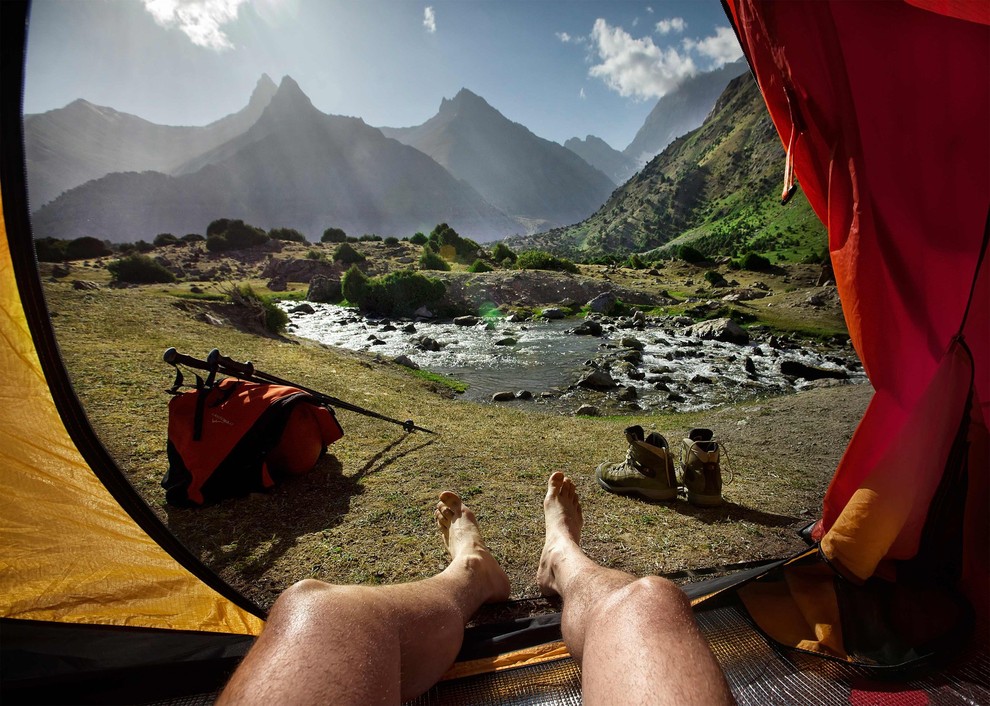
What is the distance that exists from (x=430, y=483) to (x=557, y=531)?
4.25 ft

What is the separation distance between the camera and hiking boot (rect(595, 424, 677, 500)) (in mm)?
3084

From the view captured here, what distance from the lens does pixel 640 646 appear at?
1196 mm

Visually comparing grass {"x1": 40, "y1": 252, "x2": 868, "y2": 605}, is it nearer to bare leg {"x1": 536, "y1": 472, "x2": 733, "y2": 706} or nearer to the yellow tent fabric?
the yellow tent fabric

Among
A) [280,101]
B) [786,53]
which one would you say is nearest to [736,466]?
[786,53]

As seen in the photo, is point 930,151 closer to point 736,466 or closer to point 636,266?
point 736,466

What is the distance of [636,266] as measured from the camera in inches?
1216

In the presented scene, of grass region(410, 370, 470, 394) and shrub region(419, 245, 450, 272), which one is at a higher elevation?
shrub region(419, 245, 450, 272)

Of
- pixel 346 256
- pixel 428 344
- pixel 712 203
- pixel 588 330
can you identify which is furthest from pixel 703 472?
pixel 712 203

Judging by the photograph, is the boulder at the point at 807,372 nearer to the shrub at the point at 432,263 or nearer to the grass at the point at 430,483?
the grass at the point at 430,483

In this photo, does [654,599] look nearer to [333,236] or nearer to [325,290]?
[325,290]

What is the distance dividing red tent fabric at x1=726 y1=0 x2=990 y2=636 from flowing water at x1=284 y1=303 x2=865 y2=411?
5913 mm

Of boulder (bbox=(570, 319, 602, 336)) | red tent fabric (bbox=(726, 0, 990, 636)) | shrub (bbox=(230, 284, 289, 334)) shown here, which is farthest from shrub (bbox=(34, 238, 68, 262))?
red tent fabric (bbox=(726, 0, 990, 636))

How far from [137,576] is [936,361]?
3.31m

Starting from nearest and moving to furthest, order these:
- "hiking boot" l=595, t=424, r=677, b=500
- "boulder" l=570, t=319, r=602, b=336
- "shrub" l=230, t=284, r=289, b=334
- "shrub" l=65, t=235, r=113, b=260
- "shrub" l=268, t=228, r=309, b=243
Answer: "hiking boot" l=595, t=424, r=677, b=500 → "shrub" l=230, t=284, r=289, b=334 → "boulder" l=570, t=319, r=602, b=336 → "shrub" l=65, t=235, r=113, b=260 → "shrub" l=268, t=228, r=309, b=243
